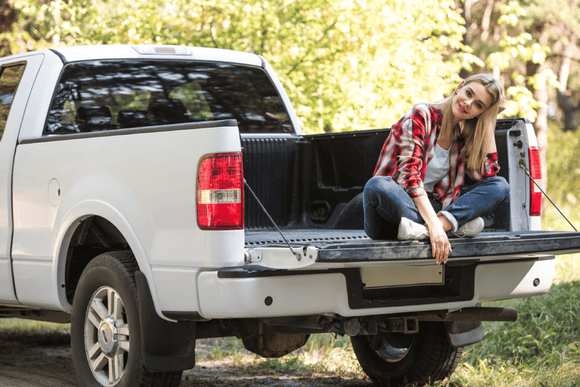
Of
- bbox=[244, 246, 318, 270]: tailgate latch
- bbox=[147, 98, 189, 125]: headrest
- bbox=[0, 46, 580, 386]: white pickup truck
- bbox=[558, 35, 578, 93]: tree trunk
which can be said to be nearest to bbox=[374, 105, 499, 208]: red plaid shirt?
bbox=[0, 46, 580, 386]: white pickup truck

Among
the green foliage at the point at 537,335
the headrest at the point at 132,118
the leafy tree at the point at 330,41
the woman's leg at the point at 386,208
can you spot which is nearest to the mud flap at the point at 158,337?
the woman's leg at the point at 386,208

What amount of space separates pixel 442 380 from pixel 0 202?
291 centimetres

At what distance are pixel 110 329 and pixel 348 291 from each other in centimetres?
125

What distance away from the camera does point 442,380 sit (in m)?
4.95

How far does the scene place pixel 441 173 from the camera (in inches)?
163

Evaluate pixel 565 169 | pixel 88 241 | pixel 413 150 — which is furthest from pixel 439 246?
pixel 565 169

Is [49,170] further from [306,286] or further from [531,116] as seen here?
[531,116]

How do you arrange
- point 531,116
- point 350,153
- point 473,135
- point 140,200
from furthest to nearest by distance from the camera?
point 531,116
point 350,153
point 473,135
point 140,200

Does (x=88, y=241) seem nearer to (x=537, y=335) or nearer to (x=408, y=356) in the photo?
(x=408, y=356)

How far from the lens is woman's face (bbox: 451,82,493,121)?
389cm

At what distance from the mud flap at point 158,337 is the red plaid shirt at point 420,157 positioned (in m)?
1.25

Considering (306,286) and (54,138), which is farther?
(54,138)

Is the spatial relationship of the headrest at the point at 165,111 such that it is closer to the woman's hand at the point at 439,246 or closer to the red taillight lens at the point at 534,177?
the red taillight lens at the point at 534,177

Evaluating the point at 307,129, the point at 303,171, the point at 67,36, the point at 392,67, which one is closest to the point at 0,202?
the point at 303,171
